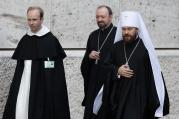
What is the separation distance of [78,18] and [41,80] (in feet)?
6.19

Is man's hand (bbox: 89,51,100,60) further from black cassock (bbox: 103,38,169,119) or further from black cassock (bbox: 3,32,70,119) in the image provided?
black cassock (bbox: 103,38,169,119)

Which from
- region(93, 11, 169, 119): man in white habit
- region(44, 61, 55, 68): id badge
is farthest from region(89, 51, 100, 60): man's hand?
region(93, 11, 169, 119): man in white habit

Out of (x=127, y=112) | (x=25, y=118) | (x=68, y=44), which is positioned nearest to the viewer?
(x=127, y=112)

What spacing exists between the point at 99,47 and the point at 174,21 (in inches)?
79.5

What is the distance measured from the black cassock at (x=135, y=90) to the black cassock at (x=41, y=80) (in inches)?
33.9

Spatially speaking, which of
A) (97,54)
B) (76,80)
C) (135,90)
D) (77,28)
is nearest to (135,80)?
(135,90)

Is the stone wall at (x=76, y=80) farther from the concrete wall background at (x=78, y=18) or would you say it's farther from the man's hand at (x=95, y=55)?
the man's hand at (x=95, y=55)

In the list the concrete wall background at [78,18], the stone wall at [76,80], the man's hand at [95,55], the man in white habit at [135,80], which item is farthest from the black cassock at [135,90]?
the concrete wall background at [78,18]

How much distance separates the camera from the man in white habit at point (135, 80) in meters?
6.57

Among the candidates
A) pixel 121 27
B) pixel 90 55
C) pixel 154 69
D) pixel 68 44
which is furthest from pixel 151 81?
pixel 68 44

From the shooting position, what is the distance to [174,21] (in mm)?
9266

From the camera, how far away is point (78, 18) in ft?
29.2

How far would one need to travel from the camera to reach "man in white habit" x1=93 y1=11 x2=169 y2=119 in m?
6.57

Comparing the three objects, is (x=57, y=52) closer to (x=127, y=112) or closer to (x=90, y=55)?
(x=90, y=55)
